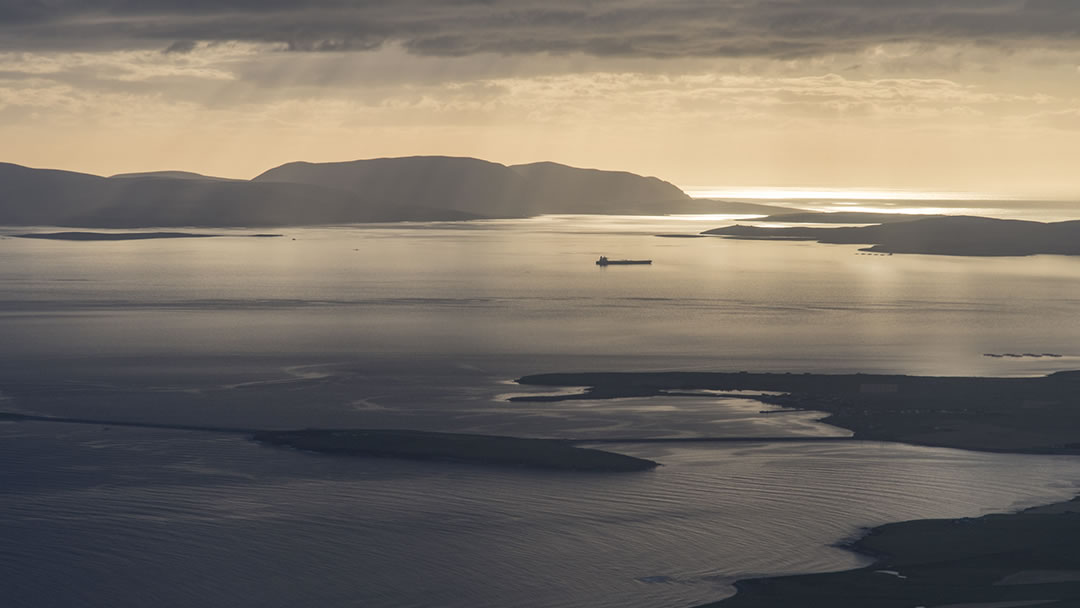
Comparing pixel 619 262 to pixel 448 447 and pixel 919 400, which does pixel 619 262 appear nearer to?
pixel 919 400

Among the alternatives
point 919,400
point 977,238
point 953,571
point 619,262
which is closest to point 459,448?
point 953,571

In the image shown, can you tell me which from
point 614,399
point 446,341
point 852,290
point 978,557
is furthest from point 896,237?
point 978,557

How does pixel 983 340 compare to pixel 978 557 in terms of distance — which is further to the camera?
pixel 983 340

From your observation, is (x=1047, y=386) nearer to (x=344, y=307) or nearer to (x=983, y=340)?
(x=983, y=340)

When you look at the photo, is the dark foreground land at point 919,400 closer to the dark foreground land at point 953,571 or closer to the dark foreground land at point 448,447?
the dark foreground land at point 448,447

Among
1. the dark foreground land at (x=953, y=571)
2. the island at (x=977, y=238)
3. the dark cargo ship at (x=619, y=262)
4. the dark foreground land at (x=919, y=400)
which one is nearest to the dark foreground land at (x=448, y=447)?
the dark foreground land at (x=919, y=400)

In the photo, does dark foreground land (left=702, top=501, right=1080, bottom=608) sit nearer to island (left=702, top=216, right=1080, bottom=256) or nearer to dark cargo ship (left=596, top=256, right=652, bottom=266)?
dark cargo ship (left=596, top=256, right=652, bottom=266)
